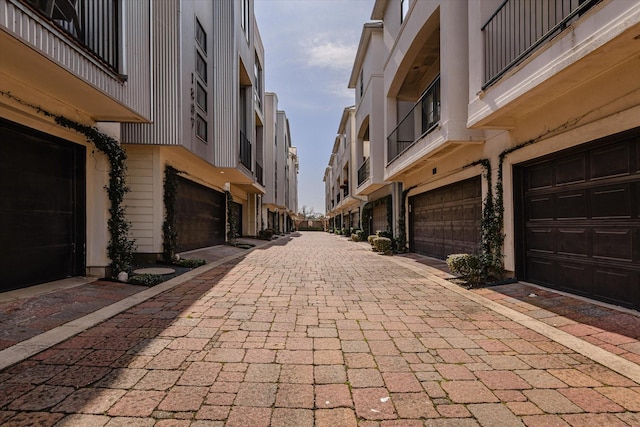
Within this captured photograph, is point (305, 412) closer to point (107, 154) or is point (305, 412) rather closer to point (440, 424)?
point (440, 424)

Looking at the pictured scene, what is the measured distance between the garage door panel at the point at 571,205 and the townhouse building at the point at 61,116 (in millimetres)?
7304

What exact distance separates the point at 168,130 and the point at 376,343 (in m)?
7.30

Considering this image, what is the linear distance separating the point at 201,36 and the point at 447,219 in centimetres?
967

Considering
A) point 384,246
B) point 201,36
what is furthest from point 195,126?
point 384,246

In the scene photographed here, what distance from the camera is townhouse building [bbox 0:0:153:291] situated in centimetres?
413

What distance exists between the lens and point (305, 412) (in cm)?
212

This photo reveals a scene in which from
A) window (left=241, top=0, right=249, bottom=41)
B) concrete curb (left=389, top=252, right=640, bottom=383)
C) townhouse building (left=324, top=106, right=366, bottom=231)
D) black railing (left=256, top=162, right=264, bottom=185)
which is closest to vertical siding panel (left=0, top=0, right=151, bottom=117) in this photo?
concrete curb (left=389, top=252, right=640, bottom=383)

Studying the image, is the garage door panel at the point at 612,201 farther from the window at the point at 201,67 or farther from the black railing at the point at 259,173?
the black railing at the point at 259,173

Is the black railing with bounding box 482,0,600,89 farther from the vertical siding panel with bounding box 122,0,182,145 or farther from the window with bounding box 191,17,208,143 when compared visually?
the window with bounding box 191,17,208,143

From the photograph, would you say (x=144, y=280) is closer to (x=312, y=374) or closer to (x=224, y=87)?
(x=312, y=374)

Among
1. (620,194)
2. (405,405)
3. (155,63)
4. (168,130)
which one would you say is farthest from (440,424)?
(155,63)

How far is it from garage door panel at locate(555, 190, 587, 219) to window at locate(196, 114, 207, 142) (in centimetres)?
925

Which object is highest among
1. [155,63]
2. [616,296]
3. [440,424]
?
[155,63]

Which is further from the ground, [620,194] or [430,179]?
[430,179]
